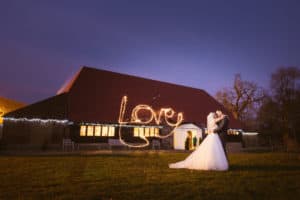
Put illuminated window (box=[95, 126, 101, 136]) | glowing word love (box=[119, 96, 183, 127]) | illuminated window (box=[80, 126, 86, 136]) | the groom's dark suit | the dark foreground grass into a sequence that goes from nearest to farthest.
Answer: the dark foreground grass < the groom's dark suit < illuminated window (box=[80, 126, 86, 136]) < illuminated window (box=[95, 126, 101, 136]) < glowing word love (box=[119, 96, 183, 127])

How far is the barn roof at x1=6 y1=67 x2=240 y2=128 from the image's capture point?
23359 millimetres

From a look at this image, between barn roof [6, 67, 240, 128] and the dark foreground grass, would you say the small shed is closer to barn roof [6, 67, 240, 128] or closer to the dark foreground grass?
barn roof [6, 67, 240, 128]

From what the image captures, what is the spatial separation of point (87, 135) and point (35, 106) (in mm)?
4847

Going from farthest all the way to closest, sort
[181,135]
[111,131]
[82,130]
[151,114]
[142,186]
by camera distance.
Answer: [181,135]
[151,114]
[111,131]
[82,130]
[142,186]

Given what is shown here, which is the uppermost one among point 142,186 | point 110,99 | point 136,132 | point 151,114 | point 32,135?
point 110,99

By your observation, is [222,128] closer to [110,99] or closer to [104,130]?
[104,130]

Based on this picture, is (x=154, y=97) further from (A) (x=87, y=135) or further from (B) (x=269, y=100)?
(B) (x=269, y=100)

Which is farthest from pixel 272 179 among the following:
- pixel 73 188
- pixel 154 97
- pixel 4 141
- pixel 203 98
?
pixel 203 98

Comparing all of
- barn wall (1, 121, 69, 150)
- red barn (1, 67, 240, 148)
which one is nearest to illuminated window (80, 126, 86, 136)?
red barn (1, 67, 240, 148)

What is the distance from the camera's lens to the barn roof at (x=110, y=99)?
2336 cm

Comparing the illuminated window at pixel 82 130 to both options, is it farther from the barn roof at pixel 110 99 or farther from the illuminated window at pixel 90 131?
the barn roof at pixel 110 99

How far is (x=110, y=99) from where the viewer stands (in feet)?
88.3

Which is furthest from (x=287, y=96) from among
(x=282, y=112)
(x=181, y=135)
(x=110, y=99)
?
(x=110, y=99)

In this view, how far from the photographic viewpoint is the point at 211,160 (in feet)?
35.5
